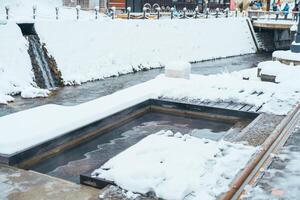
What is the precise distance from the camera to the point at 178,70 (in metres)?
12.7

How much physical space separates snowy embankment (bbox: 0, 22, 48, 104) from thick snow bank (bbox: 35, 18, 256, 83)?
1374mm

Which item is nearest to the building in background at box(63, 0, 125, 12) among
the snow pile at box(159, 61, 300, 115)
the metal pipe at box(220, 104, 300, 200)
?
the snow pile at box(159, 61, 300, 115)

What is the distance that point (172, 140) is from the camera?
23.2 ft

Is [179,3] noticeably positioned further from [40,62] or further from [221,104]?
[221,104]

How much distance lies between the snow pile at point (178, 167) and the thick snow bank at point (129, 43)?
37.9 feet

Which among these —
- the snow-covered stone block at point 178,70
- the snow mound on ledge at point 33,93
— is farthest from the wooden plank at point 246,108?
the snow mound on ledge at point 33,93

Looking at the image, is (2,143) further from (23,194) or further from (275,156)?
(275,156)

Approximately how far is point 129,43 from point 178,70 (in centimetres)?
1006

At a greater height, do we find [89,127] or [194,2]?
[194,2]

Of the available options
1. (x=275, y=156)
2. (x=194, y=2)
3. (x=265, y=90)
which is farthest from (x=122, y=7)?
(x=275, y=156)

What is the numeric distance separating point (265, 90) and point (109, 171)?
6.60 meters

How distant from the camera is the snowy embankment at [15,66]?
49.7 ft

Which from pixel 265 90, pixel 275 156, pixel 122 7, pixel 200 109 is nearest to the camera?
pixel 275 156

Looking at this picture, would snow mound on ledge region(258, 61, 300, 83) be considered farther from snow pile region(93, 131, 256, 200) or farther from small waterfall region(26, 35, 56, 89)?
small waterfall region(26, 35, 56, 89)
